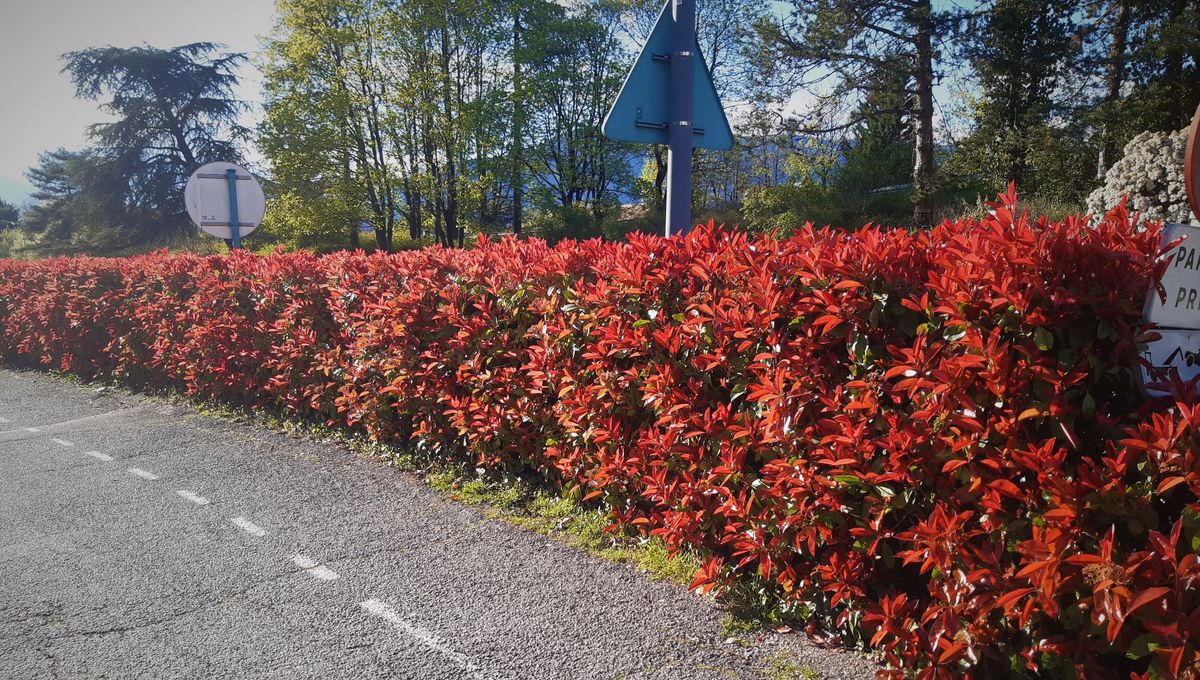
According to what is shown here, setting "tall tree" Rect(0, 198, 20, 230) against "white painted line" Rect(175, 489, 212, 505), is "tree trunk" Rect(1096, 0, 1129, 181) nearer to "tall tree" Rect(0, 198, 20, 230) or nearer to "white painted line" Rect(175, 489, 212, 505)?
"white painted line" Rect(175, 489, 212, 505)

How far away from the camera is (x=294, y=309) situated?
707 cm

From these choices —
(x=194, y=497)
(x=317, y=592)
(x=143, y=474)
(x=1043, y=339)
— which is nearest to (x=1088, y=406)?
(x=1043, y=339)

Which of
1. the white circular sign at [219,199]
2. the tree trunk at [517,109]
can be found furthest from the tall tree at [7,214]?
the white circular sign at [219,199]

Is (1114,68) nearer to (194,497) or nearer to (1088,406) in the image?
(1088,406)

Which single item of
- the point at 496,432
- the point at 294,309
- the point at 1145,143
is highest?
the point at 1145,143

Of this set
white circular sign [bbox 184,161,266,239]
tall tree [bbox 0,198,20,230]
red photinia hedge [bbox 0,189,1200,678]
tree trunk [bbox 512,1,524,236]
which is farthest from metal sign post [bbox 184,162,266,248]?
tall tree [bbox 0,198,20,230]

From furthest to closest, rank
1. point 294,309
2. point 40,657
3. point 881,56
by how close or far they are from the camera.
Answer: point 881,56
point 294,309
point 40,657

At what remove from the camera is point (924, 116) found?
18953 mm

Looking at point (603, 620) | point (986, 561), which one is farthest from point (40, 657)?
point (986, 561)

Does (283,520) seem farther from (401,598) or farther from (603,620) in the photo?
(603,620)

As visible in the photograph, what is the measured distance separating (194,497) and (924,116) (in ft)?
61.5

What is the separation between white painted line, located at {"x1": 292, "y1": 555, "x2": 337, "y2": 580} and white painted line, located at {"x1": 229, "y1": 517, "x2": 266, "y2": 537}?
1.75ft

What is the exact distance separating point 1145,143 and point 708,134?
10.4m

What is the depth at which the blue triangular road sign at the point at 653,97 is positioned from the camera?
4.37 metres
